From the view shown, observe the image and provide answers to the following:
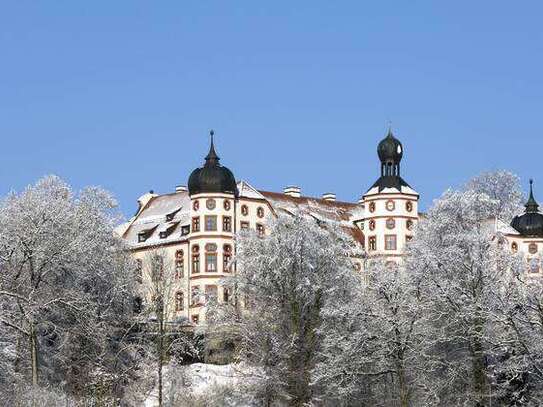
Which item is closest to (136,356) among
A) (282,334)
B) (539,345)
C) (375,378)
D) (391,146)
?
(282,334)

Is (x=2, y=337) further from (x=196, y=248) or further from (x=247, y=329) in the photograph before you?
(x=196, y=248)

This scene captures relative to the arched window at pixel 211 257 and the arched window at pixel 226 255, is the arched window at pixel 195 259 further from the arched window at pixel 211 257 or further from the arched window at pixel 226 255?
the arched window at pixel 226 255

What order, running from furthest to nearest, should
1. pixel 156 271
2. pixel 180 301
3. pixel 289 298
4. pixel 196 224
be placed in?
pixel 180 301 → pixel 196 224 → pixel 156 271 → pixel 289 298

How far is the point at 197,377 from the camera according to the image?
6469 cm

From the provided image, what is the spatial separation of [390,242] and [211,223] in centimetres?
1342

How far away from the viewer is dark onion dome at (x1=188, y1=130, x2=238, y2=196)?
286 feet

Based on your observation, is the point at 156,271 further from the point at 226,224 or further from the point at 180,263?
the point at 180,263

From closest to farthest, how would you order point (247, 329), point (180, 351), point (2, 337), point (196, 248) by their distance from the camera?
point (2, 337) → point (247, 329) → point (180, 351) → point (196, 248)

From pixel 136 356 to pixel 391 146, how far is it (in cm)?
3598

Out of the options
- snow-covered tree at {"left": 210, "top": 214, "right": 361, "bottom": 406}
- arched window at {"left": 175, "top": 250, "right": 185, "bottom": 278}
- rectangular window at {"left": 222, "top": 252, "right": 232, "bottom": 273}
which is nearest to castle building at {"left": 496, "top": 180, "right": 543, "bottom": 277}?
rectangular window at {"left": 222, "top": 252, "right": 232, "bottom": 273}

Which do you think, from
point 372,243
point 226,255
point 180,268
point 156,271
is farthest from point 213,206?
point 156,271

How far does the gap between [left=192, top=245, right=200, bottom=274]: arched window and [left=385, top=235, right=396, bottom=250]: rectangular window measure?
13.8 meters

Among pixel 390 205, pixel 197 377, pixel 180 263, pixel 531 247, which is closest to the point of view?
pixel 197 377

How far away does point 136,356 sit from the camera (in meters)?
64.5
